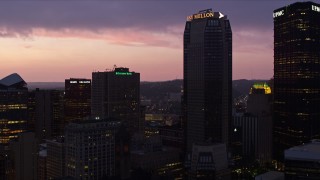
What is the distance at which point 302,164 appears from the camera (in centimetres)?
16462

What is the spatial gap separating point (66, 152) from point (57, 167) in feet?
36.7

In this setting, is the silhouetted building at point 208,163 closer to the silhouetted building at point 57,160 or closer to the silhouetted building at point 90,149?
the silhouetted building at point 90,149

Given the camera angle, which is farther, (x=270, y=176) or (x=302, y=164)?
(x=270, y=176)

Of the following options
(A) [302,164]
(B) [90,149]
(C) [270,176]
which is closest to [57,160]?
(B) [90,149]

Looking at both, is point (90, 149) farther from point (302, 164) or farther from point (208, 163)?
point (302, 164)

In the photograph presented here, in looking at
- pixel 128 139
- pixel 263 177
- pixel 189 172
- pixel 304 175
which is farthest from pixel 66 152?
pixel 304 175

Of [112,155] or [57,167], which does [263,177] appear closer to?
[112,155]

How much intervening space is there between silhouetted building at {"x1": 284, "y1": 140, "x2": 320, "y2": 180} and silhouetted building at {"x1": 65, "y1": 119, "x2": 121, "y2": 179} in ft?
244

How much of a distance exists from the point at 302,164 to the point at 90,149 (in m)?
85.0

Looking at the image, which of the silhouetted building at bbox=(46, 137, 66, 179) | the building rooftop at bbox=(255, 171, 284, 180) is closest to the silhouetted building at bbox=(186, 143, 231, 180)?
the building rooftop at bbox=(255, 171, 284, 180)

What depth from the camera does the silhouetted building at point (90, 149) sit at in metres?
182

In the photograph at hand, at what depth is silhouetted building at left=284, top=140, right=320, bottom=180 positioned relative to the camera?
532ft

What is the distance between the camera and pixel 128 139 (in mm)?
198500

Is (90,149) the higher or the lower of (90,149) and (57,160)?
the higher
